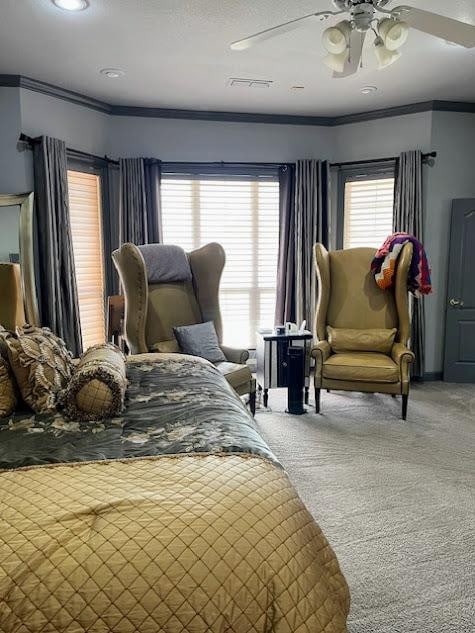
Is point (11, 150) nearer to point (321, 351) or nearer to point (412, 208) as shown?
point (321, 351)

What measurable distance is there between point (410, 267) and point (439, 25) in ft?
7.38

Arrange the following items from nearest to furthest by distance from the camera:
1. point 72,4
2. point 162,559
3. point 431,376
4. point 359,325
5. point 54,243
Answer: point 162,559 → point 72,4 → point 54,243 → point 359,325 → point 431,376

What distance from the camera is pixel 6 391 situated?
1908 mm

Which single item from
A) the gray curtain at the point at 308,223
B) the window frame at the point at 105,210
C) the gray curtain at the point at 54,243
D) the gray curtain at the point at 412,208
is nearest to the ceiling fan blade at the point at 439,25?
the gray curtain at the point at 412,208

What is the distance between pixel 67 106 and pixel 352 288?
3.02 meters

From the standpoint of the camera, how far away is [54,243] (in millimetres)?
3893

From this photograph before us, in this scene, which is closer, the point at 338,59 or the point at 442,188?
the point at 338,59

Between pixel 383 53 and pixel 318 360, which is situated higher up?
pixel 383 53

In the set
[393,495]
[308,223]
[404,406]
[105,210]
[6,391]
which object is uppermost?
[105,210]

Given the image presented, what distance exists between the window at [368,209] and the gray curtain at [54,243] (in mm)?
2874

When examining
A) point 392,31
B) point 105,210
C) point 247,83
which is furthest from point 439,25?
point 105,210

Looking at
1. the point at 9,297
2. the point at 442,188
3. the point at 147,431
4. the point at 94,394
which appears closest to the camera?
the point at 147,431

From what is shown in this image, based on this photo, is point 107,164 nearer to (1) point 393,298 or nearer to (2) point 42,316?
(2) point 42,316

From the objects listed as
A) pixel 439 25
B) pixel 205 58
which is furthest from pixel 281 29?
pixel 205 58
